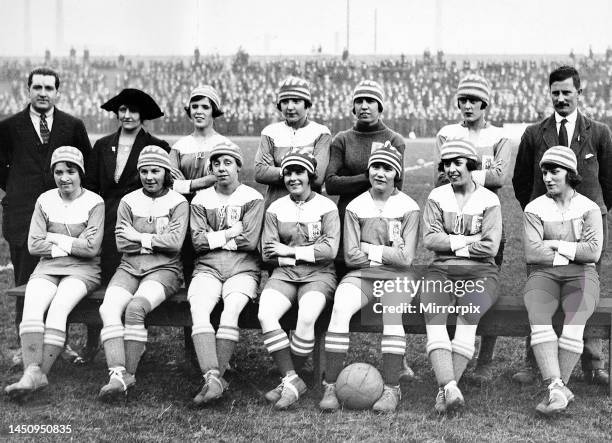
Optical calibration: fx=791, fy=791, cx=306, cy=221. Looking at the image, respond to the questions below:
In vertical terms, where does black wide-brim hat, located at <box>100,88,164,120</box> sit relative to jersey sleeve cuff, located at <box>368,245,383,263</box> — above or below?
above

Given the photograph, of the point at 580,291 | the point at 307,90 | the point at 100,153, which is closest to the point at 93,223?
the point at 100,153

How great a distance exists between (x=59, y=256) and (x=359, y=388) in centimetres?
239

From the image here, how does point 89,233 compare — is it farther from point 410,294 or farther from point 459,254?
point 459,254

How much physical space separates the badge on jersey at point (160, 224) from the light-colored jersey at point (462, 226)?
1.88 metres

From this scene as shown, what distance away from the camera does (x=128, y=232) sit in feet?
18.7

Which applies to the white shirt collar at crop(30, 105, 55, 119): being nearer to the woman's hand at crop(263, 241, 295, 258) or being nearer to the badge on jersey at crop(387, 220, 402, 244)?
the woman's hand at crop(263, 241, 295, 258)

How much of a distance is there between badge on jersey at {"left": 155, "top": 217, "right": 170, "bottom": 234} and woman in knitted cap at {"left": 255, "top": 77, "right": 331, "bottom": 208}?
29.2 inches

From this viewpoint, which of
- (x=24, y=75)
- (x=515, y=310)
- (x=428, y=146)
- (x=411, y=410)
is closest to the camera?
(x=411, y=410)

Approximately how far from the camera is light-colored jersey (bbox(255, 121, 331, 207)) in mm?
5926

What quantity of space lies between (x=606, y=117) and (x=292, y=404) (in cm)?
2826

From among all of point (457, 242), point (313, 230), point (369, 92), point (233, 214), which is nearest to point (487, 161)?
point (457, 242)

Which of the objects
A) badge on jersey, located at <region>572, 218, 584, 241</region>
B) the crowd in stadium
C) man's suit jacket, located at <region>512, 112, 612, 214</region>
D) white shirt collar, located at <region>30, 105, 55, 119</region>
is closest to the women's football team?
badge on jersey, located at <region>572, 218, 584, 241</region>

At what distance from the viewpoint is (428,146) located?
26.9 meters

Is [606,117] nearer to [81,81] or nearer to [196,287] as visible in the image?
[81,81]
